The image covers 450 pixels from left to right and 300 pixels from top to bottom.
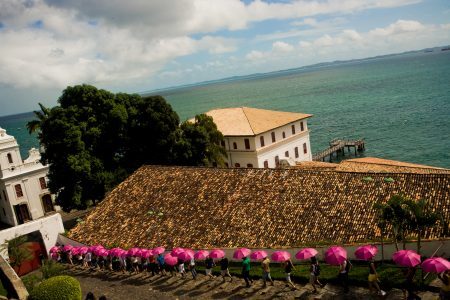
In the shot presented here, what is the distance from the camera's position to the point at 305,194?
89.9ft

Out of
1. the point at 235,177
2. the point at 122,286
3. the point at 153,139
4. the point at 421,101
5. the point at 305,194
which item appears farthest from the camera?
the point at 421,101

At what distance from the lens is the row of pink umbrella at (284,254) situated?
49.6 ft

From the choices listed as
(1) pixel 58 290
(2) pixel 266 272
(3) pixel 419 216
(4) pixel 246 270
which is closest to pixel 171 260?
(4) pixel 246 270

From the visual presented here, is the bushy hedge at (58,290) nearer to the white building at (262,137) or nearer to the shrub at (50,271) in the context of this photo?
the shrub at (50,271)

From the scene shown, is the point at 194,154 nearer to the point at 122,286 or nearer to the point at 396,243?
the point at 122,286

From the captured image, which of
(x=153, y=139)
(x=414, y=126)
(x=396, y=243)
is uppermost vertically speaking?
(x=153, y=139)

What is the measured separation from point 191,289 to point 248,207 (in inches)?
350

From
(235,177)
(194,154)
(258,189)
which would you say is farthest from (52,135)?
(258,189)

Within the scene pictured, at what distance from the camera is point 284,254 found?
19.5m

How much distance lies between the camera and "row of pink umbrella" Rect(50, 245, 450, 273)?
15109 millimetres

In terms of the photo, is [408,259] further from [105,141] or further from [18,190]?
[18,190]

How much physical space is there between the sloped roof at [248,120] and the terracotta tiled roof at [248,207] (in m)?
23.6

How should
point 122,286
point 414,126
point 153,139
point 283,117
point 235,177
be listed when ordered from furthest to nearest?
point 414,126 → point 283,117 → point 153,139 → point 235,177 → point 122,286

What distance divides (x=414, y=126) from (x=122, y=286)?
3277 inches
